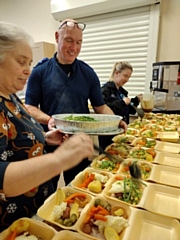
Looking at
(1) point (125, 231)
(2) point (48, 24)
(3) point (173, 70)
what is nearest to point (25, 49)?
(1) point (125, 231)

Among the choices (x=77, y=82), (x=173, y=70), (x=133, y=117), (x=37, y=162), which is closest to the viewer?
(x=37, y=162)

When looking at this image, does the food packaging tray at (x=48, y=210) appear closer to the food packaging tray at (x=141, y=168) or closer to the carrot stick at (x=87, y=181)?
the carrot stick at (x=87, y=181)

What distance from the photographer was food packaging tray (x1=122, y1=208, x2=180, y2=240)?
65 centimetres

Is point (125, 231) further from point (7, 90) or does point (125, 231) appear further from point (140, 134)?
point (140, 134)

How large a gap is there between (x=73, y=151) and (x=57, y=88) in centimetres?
94

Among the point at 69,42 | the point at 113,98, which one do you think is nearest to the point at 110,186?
the point at 69,42

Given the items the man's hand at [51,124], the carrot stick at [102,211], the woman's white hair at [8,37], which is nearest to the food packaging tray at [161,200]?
the carrot stick at [102,211]

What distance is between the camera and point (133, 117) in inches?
124

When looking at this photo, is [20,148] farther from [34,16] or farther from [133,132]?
[34,16]

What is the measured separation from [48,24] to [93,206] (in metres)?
3.93

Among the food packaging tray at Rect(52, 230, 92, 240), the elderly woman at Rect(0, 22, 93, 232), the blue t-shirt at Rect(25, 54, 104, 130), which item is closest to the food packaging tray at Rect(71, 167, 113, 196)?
the elderly woman at Rect(0, 22, 93, 232)

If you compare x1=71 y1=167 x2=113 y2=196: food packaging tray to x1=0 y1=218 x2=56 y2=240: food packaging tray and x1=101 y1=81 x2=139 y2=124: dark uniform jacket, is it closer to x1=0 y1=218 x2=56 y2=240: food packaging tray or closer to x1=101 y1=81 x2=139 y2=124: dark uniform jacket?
x1=0 y1=218 x2=56 y2=240: food packaging tray

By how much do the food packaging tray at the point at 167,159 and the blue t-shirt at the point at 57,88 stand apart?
67cm

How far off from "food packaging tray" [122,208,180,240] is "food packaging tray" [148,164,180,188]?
26 centimetres
